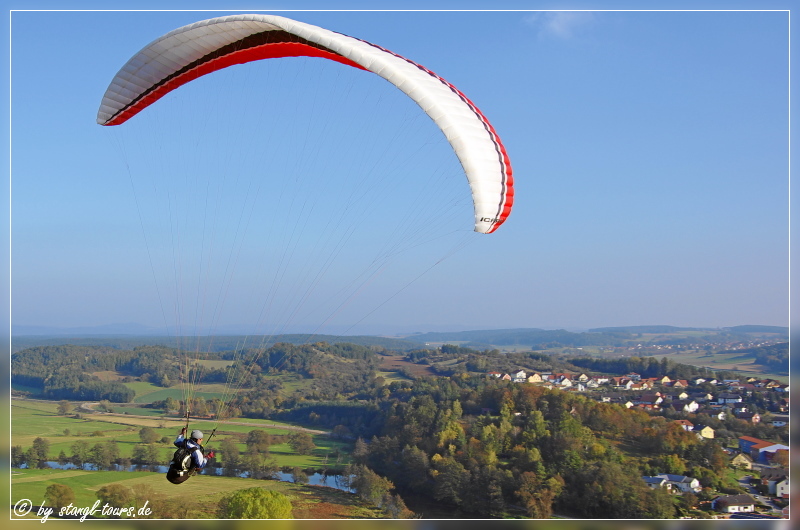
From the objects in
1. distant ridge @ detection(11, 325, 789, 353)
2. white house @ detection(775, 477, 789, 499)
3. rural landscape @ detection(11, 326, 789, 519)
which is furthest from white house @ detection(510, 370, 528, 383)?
white house @ detection(775, 477, 789, 499)

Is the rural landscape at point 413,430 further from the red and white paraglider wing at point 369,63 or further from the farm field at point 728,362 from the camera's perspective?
the red and white paraglider wing at point 369,63

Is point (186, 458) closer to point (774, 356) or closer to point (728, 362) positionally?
point (774, 356)

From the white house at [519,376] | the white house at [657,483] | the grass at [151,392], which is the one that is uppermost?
the white house at [519,376]

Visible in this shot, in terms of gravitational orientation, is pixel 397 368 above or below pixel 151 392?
above

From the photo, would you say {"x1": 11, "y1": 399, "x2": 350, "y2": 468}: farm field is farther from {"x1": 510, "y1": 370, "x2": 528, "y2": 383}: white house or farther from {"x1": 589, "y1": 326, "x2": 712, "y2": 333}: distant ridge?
{"x1": 589, "y1": 326, "x2": 712, "y2": 333}: distant ridge

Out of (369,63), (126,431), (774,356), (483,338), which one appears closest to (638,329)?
(483,338)

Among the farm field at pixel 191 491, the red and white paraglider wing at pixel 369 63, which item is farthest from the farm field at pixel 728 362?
the red and white paraglider wing at pixel 369 63
